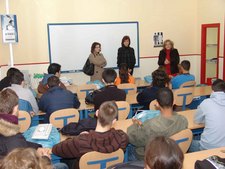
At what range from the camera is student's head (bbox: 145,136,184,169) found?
162 centimetres

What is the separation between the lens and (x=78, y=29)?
27.1 feet

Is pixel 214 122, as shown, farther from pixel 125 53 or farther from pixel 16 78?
pixel 125 53

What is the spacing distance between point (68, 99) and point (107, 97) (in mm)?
559

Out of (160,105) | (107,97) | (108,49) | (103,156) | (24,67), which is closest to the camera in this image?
(103,156)

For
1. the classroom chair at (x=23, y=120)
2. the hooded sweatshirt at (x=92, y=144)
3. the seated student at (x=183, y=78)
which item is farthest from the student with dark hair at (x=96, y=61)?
the hooded sweatshirt at (x=92, y=144)

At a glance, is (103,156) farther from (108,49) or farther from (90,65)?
(108,49)

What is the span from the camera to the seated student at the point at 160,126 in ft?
9.78

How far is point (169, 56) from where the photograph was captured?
8.05 meters

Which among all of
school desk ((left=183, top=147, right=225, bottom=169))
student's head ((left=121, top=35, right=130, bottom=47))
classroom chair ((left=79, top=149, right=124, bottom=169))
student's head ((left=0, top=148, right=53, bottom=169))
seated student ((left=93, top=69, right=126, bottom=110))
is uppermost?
student's head ((left=121, top=35, right=130, bottom=47))

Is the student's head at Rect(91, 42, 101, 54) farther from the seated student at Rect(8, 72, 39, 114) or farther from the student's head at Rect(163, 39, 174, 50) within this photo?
the seated student at Rect(8, 72, 39, 114)

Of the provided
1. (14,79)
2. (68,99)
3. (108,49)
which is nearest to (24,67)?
(108,49)

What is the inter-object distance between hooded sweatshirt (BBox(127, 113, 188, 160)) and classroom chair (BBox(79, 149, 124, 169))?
0.44 metres

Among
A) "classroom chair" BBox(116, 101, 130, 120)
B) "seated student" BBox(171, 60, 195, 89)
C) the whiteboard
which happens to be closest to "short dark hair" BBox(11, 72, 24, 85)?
"classroom chair" BBox(116, 101, 130, 120)

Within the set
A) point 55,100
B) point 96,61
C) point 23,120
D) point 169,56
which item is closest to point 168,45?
point 169,56
